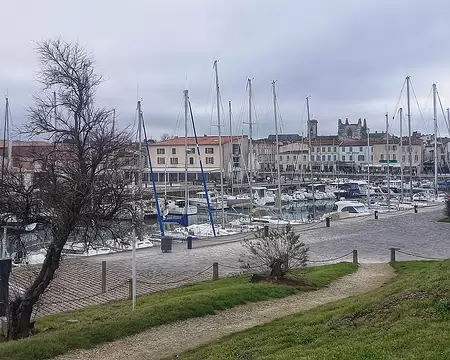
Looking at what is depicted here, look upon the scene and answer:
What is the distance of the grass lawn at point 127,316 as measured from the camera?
32.8ft

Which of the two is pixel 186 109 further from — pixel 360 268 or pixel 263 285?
pixel 263 285

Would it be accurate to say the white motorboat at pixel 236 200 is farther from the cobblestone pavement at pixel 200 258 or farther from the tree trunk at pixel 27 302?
the tree trunk at pixel 27 302

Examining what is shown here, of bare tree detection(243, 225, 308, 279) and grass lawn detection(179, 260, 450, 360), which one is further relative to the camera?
bare tree detection(243, 225, 308, 279)

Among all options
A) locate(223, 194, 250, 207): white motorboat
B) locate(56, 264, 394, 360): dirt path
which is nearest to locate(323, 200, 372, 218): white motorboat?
locate(223, 194, 250, 207): white motorboat

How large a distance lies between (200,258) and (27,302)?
1325cm

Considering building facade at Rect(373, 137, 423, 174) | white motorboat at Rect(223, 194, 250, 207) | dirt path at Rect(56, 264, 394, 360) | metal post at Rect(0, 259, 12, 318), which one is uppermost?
building facade at Rect(373, 137, 423, 174)

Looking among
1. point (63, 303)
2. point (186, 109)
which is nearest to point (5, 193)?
point (63, 303)

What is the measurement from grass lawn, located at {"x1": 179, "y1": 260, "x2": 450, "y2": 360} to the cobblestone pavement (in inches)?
264

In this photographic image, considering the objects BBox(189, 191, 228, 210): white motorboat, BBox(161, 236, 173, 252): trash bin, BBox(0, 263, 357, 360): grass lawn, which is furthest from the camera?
BBox(189, 191, 228, 210): white motorboat

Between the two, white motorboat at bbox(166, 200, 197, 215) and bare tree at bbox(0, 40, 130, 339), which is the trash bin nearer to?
bare tree at bbox(0, 40, 130, 339)

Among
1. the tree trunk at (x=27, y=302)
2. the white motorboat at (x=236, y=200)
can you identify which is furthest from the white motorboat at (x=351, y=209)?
the tree trunk at (x=27, y=302)

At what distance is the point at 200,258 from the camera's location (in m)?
23.9

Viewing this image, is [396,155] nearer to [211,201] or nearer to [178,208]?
[211,201]

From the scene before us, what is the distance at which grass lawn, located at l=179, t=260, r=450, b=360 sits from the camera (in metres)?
6.94
